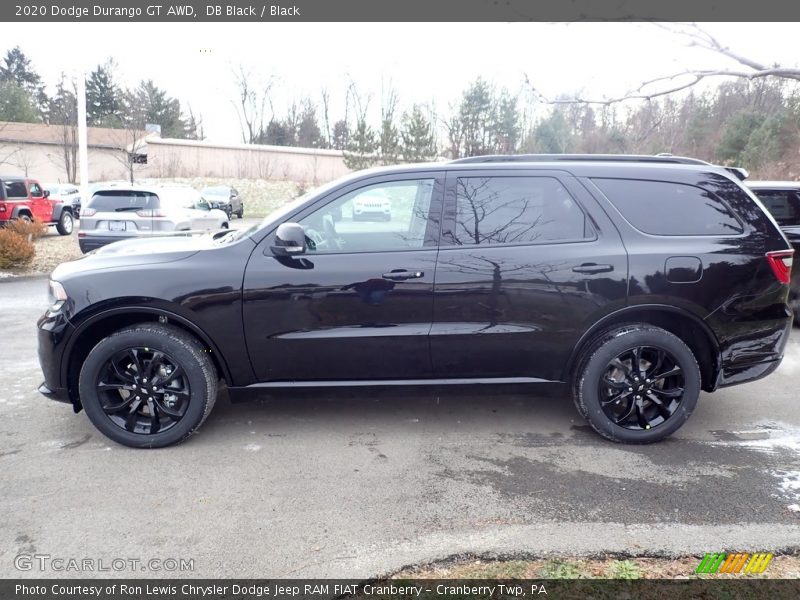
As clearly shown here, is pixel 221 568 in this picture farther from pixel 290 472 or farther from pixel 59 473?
pixel 59 473

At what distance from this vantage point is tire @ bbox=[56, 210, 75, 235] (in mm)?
18508

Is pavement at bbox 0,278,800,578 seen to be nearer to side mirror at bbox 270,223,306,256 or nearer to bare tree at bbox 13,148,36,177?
side mirror at bbox 270,223,306,256

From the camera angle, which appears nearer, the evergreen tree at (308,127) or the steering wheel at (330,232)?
the steering wheel at (330,232)

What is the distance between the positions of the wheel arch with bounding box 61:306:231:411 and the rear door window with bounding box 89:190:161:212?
820 cm

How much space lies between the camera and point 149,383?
388 centimetres

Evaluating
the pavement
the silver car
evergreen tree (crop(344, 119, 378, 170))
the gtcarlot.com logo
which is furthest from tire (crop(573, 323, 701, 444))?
evergreen tree (crop(344, 119, 378, 170))

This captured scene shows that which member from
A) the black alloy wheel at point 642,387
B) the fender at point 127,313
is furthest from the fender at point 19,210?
the black alloy wheel at point 642,387

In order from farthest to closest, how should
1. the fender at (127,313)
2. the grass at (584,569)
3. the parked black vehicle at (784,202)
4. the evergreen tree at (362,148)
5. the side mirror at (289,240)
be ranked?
the evergreen tree at (362,148) < the parked black vehicle at (784,202) < the fender at (127,313) < the side mirror at (289,240) < the grass at (584,569)

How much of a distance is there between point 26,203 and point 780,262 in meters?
18.4

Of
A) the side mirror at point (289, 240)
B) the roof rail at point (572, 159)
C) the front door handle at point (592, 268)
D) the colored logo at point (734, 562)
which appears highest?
the roof rail at point (572, 159)

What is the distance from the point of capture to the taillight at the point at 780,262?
3.97m

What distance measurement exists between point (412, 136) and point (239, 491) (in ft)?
110

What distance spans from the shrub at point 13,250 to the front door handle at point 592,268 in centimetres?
1115

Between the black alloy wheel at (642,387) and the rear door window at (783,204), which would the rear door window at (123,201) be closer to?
the black alloy wheel at (642,387)
